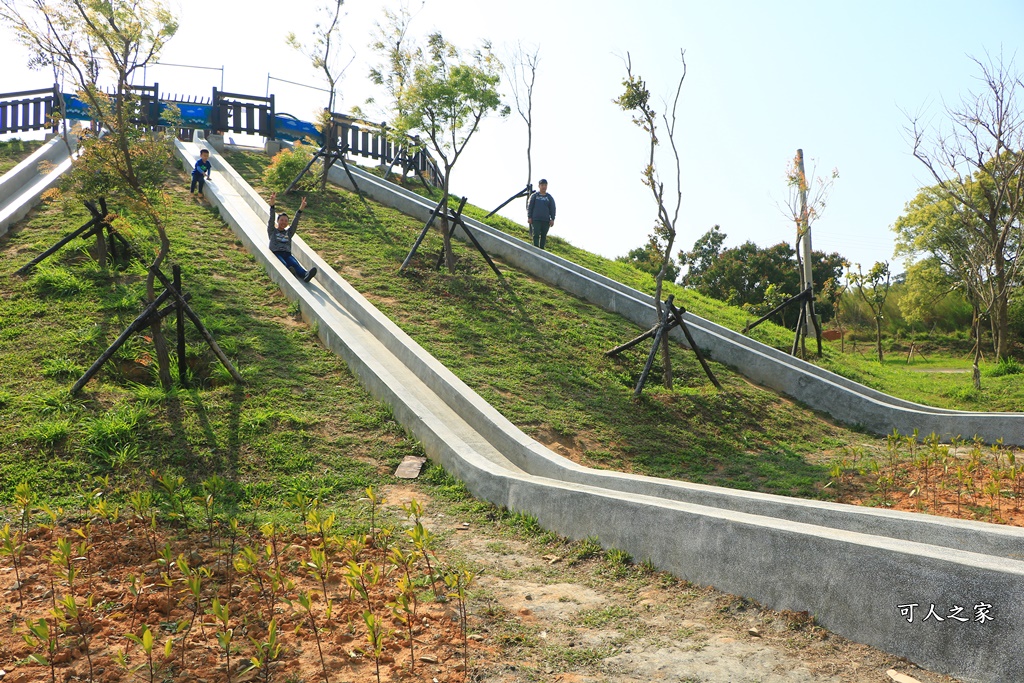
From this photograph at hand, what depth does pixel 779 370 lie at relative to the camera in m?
11.4

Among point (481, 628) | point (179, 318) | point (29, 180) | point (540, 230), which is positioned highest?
point (29, 180)

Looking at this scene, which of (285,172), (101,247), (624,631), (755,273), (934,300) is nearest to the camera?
(624,631)

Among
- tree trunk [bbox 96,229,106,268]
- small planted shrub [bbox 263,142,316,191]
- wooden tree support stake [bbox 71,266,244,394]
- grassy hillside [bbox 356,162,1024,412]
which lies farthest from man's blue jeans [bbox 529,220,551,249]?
wooden tree support stake [bbox 71,266,244,394]

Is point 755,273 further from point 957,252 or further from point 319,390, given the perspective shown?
point 319,390

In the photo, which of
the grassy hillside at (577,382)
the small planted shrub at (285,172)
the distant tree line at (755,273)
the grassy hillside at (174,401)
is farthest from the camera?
the distant tree line at (755,273)

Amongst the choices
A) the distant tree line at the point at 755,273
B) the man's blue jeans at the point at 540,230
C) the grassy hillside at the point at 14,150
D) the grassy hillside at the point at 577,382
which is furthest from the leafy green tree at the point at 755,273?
the grassy hillside at the point at 14,150

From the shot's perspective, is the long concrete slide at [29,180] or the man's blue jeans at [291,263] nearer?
the man's blue jeans at [291,263]

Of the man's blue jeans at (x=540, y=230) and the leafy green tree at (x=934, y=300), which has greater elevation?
the man's blue jeans at (x=540, y=230)

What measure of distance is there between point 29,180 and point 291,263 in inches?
298

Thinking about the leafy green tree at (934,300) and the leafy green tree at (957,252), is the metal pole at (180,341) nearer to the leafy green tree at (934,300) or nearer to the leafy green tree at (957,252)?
the leafy green tree at (957,252)

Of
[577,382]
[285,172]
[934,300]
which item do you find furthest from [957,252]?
[285,172]

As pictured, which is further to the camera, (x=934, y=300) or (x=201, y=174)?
(x=934, y=300)

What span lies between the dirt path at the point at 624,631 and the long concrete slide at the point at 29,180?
10983mm

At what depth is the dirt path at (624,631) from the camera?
3449 mm
